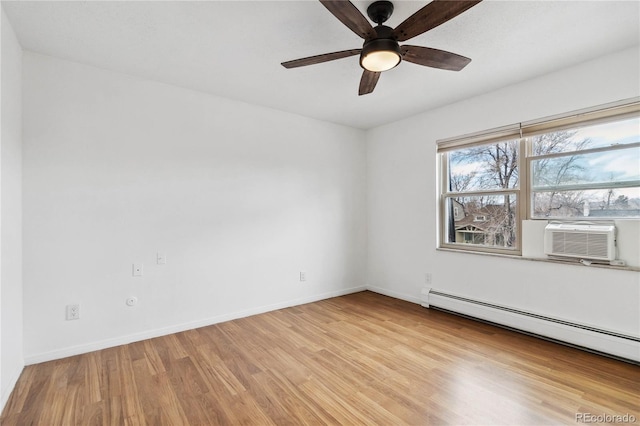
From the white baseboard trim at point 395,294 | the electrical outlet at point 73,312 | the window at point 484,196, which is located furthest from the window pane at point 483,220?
the electrical outlet at point 73,312

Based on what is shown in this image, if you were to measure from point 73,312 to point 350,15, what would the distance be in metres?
3.23

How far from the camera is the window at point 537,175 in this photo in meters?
2.58

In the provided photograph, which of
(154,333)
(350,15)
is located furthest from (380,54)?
(154,333)

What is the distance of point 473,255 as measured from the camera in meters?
3.48

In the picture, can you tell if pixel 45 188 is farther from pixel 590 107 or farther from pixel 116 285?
pixel 590 107

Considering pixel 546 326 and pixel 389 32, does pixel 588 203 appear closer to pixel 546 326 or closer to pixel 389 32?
pixel 546 326

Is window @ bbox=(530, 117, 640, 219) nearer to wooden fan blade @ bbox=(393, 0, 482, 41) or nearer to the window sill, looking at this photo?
the window sill

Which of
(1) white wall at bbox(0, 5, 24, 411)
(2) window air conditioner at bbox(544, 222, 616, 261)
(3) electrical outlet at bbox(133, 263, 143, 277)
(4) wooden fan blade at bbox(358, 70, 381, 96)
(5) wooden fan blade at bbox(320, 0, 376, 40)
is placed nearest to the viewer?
(5) wooden fan blade at bbox(320, 0, 376, 40)

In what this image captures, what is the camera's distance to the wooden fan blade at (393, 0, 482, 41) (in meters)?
1.56

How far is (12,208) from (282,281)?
8.72 ft

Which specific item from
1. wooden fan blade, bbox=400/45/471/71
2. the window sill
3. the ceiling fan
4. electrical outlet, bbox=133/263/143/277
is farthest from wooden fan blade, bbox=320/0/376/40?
electrical outlet, bbox=133/263/143/277

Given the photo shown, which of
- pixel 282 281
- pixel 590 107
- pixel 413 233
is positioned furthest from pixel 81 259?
pixel 590 107

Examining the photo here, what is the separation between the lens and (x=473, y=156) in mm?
3652

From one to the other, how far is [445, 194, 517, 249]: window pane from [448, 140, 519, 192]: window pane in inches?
5.7
